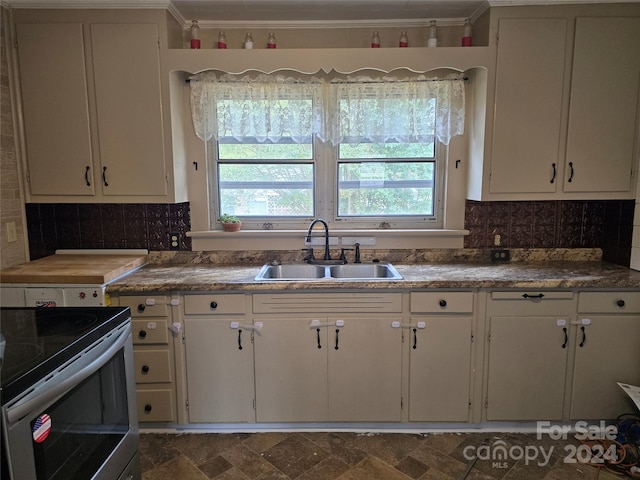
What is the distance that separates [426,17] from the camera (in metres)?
2.72

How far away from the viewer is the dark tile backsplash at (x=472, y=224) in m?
2.87

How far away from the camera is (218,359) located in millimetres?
2408

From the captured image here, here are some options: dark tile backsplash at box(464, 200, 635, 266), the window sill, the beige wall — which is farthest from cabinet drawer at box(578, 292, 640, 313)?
the beige wall

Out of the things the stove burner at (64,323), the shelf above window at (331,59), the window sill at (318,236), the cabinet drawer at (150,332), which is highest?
the shelf above window at (331,59)

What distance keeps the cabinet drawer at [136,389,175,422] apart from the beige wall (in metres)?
1.14

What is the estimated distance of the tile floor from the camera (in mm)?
2131

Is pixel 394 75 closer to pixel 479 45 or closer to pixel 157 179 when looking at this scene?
pixel 479 45

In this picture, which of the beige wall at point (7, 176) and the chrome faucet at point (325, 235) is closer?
the beige wall at point (7, 176)

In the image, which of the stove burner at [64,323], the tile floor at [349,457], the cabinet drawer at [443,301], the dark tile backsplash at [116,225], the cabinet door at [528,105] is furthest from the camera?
the dark tile backsplash at [116,225]

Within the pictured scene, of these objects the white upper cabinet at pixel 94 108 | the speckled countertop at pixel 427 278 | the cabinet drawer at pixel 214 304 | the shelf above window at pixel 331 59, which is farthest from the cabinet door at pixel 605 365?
the white upper cabinet at pixel 94 108

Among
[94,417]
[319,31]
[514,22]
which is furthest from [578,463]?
[319,31]

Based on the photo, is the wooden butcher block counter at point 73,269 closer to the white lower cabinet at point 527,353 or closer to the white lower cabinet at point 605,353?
the white lower cabinet at point 527,353

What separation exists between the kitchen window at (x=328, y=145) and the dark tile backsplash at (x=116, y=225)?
0.89 feet

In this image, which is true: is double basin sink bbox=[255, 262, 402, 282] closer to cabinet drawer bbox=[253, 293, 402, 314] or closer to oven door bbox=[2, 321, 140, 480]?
cabinet drawer bbox=[253, 293, 402, 314]
